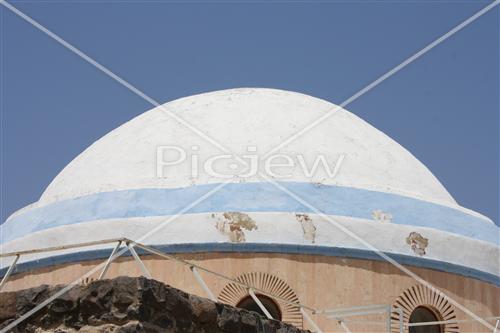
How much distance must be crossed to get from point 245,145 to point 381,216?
1687mm

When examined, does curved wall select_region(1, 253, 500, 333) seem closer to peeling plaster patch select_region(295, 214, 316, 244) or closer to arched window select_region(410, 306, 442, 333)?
peeling plaster patch select_region(295, 214, 316, 244)

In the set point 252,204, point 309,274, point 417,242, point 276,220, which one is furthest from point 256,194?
point 417,242

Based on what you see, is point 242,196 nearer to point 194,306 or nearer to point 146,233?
point 146,233

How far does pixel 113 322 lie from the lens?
21.8 feet

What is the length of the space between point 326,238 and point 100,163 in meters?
2.96

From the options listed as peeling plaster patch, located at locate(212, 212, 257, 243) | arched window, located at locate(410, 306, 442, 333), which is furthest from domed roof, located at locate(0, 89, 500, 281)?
arched window, located at locate(410, 306, 442, 333)

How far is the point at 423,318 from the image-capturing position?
12.8 meters

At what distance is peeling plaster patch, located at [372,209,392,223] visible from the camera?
12.8 meters

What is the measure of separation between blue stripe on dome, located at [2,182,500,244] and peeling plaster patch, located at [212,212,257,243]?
105mm

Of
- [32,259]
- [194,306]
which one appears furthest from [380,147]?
[194,306]

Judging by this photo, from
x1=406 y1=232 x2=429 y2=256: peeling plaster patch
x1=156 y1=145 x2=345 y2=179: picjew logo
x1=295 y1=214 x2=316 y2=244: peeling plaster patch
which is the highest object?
x1=156 y1=145 x2=345 y2=179: picjew logo

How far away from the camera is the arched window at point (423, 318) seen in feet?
41.7

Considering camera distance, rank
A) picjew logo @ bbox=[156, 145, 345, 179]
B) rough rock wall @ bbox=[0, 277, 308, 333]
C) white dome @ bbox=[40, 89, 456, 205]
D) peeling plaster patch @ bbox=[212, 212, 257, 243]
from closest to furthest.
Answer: rough rock wall @ bbox=[0, 277, 308, 333] < peeling plaster patch @ bbox=[212, 212, 257, 243] < picjew logo @ bbox=[156, 145, 345, 179] < white dome @ bbox=[40, 89, 456, 205]

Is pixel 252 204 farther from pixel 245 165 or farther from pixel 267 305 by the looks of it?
pixel 267 305
